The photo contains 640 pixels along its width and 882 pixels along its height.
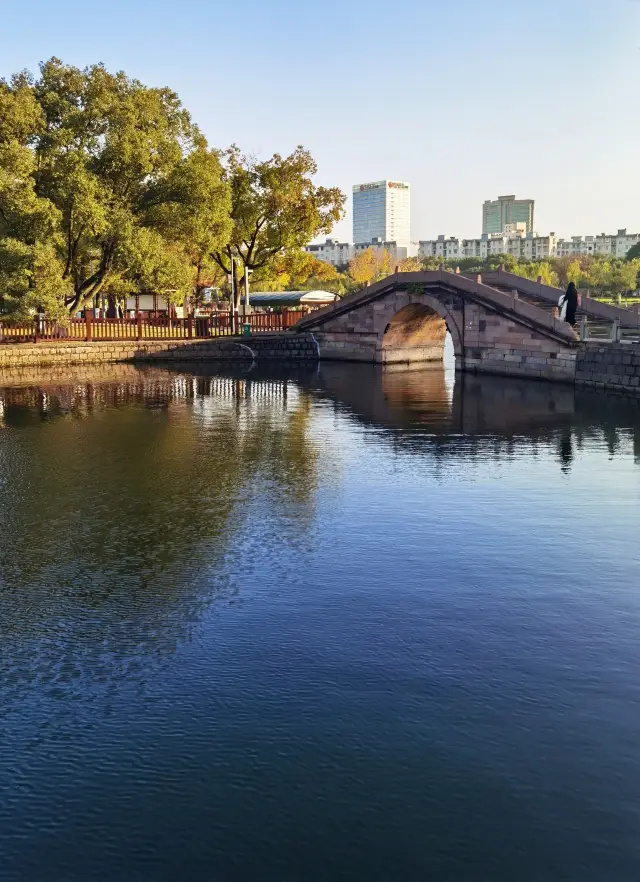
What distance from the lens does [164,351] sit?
151 feet

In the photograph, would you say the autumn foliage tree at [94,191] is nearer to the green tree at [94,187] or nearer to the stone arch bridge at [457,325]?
the green tree at [94,187]

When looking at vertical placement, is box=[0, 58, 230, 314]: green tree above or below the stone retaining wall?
above

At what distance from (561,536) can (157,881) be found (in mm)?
9139

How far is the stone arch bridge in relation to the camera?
34469 mm

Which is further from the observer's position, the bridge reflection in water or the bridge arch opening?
the bridge arch opening

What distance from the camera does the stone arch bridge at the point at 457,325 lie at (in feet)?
113

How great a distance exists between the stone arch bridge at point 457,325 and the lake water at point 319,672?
16.5 metres

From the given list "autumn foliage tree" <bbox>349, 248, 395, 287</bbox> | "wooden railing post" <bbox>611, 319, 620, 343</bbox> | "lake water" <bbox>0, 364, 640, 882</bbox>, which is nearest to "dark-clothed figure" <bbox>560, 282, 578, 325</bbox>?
"wooden railing post" <bbox>611, 319, 620, 343</bbox>

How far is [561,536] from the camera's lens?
13328 millimetres

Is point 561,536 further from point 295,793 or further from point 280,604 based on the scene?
point 295,793

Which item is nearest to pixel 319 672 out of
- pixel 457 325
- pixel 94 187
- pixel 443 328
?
pixel 457 325

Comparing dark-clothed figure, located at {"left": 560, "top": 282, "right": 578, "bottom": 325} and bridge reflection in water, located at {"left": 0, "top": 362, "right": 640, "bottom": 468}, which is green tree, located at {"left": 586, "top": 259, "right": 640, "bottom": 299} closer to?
dark-clothed figure, located at {"left": 560, "top": 282, "right": 578, "bottom": 325}

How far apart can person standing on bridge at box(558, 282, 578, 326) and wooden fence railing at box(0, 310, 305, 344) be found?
1910 cm

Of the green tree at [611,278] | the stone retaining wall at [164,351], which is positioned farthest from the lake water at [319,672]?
the green tree at [611,278]
